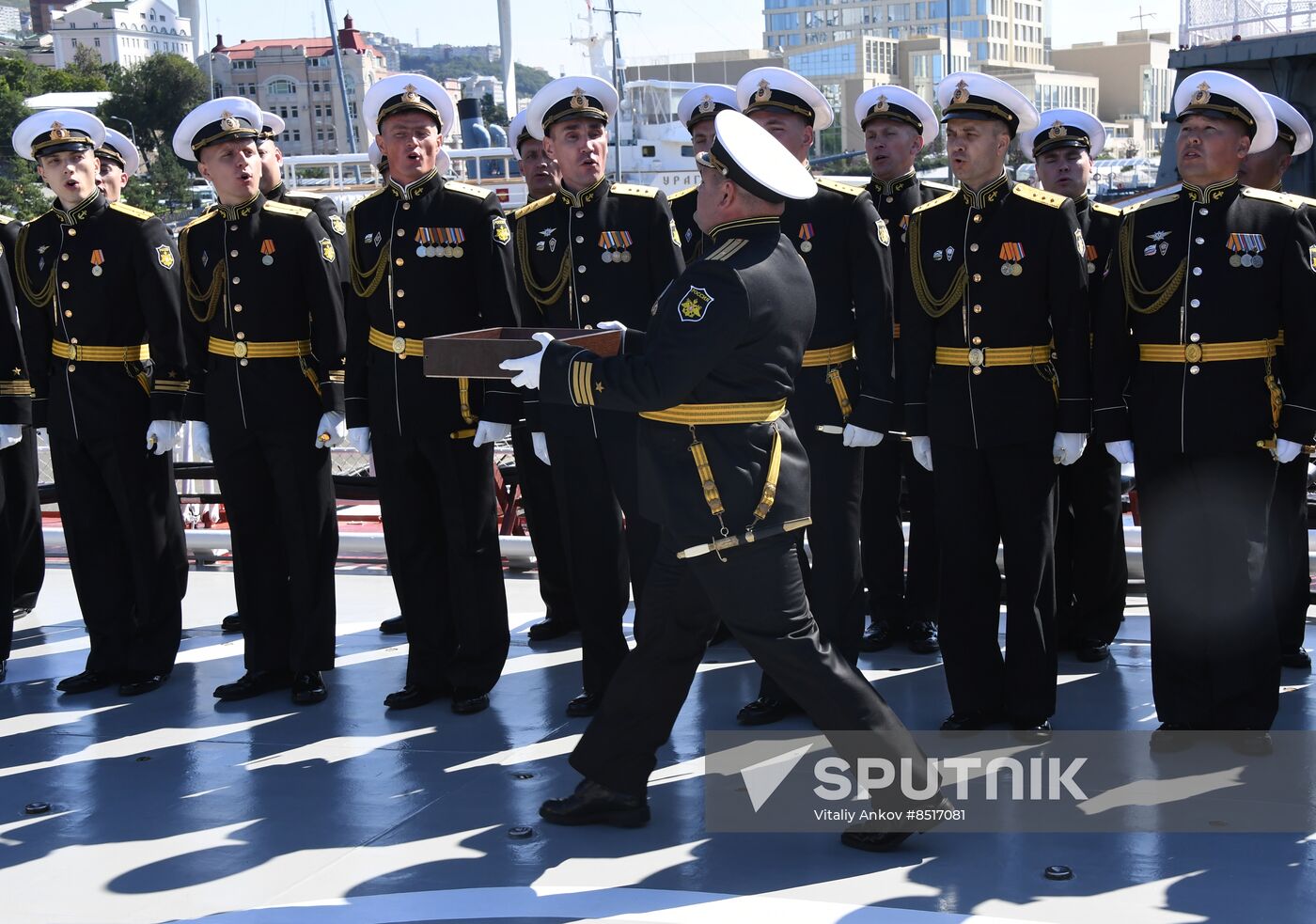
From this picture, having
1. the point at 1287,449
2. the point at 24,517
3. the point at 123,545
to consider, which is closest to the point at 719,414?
the point at 1287,449

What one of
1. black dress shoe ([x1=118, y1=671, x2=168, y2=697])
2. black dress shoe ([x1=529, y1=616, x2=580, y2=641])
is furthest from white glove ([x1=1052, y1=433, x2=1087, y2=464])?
black dress shoe ([x1=118, y1=671, x2=168, y2=697])

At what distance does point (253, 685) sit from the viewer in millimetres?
5344

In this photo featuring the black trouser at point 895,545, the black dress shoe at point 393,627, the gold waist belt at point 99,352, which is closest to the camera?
the gold waist belt at point 99,352

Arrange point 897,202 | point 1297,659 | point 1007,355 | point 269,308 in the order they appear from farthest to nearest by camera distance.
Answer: point 897,202 → point 1297,659 → point 269,308 → point 1007,355

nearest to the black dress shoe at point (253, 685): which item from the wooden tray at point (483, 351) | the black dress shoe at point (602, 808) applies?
the black dress shoe at point (602, 808)

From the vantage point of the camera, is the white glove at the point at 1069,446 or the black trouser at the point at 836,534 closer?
the white glove at the point at 1069,446

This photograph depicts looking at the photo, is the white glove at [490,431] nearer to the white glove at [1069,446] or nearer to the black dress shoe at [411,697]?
the black dress shoe at [411,697]

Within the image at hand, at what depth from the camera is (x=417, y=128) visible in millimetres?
5012

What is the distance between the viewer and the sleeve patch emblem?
3.51 meters

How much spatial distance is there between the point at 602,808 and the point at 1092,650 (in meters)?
2.30

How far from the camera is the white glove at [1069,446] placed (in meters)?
4.51

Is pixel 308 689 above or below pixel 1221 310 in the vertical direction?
below

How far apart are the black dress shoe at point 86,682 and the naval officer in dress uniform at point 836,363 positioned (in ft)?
7.86

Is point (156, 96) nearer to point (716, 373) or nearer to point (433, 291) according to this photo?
Answer: point (433, 291)
